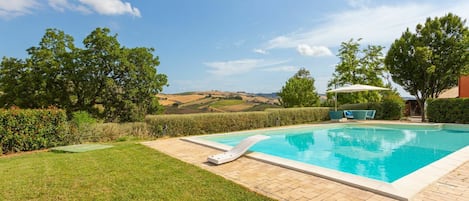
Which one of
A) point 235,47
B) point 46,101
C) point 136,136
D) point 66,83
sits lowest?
point 136,136

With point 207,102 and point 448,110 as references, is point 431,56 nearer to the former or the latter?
point 448,110

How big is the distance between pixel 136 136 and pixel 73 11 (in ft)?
26.1

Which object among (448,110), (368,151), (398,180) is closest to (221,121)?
(368,151)

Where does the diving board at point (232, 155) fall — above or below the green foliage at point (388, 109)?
below

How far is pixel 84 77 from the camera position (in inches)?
540

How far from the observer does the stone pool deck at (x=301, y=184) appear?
11.7 feet

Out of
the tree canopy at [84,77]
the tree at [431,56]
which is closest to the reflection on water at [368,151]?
the tree at [431,56]

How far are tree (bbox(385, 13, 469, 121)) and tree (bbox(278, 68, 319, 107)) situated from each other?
9105 millimetres

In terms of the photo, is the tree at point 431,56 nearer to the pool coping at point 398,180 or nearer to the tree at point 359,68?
the tree at point 359,68

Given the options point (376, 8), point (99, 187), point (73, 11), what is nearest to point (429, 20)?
point (376, 8)

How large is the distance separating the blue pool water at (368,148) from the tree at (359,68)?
41.7ft

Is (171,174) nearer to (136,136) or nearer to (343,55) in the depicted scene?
(136,136)

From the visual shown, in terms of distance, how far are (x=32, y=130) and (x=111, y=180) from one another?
5.80 meters

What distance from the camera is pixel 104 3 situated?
12281mm
